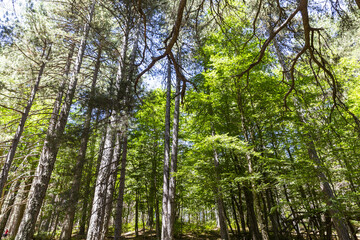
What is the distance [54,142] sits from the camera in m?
6.50

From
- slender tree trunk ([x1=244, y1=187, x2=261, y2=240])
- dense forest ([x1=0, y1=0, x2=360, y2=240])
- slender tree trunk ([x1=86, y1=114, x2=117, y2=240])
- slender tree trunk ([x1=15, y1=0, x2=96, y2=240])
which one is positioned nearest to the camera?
dense forest ([x1=0, y1=0, x2=360, y2=240])

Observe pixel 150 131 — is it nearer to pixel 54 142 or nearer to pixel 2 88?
pixel 54 142

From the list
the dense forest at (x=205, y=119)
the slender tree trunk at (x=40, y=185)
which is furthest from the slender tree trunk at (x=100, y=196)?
the slender tree trunk at (x=40, y=185)

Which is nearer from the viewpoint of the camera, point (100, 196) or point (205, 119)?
point (100, 196)

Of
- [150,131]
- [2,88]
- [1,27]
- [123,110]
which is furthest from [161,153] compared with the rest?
[1,27]

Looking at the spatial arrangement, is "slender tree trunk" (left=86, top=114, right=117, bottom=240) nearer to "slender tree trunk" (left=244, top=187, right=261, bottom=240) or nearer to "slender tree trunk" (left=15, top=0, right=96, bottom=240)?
"slender tree trunk" (left=15, top=0, right=96, bottom=240)

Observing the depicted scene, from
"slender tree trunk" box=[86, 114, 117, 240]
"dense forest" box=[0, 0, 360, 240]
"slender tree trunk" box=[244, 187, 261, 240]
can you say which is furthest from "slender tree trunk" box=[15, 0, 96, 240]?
"slender tree trunk" box=[244, 187, 261, 240]

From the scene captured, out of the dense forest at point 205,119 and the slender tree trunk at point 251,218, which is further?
the slender tree trunk at point 251,218

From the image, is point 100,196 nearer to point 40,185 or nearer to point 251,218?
point 40,185

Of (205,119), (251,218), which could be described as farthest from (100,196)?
(251,218)

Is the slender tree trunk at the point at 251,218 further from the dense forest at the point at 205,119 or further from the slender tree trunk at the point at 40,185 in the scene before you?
the slender tree trunk at the point at 40,185

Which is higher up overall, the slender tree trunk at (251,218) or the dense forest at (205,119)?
the dense forest at (205,119)

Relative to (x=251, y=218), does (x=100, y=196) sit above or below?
above

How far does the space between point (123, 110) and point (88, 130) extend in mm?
1277
